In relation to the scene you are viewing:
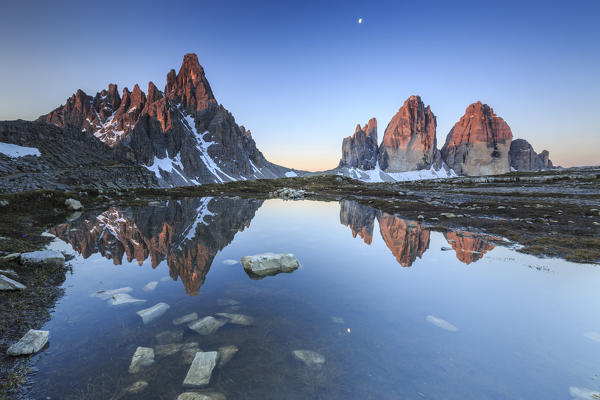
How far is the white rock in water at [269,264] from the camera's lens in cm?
990

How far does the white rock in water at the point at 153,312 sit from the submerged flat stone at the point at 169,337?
2.84 ft

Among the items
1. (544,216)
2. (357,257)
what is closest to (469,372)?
(357,257)

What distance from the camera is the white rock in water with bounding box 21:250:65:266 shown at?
8922 mm

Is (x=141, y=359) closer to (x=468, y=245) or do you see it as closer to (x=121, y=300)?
(x=121, y=300)

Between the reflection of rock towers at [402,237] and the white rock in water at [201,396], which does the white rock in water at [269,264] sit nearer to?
the reflection of rock towers at [402,237]

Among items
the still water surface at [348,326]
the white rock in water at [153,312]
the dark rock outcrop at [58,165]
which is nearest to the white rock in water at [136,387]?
the still water surface at [348,326]

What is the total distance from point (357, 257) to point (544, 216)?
24.4 m

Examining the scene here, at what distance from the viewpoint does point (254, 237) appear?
1645 centimetres

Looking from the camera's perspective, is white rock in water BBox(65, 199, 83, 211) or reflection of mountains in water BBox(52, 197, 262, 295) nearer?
reflection of mountains in water BBox(52, 197, 262, 295)

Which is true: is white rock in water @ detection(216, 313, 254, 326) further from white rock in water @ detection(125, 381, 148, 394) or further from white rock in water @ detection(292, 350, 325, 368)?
white rock in water @ detection(125, 381, 148, 394)

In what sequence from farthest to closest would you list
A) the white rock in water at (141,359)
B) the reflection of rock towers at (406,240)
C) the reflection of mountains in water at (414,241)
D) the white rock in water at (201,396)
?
the reflection of rock towers at (406,240) < the reflection of mountains in water at (414,241) < the white rock in water at (141,359) < the white rock in water at (201,396)

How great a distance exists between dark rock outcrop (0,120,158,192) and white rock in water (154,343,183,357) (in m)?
50.2

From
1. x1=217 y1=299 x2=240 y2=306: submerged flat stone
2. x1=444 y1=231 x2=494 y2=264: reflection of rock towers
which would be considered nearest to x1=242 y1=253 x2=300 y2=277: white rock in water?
x1=217 y1=299 x2=240 y2=306: submerged flat stone

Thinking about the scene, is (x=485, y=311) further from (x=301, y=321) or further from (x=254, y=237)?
(x=254, y=237)
